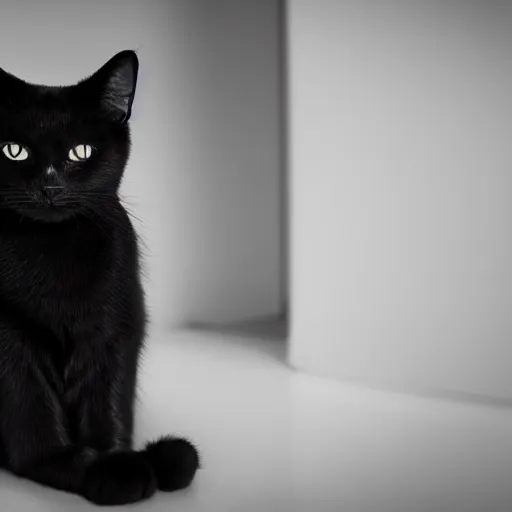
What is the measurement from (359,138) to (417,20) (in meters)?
0.19

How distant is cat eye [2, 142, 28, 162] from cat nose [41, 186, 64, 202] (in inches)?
1.6

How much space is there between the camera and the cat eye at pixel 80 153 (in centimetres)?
81

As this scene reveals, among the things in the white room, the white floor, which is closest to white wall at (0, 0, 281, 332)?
the white room

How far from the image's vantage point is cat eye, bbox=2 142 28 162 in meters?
0.79

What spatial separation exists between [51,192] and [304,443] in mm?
453

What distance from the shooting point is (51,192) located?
0.79m

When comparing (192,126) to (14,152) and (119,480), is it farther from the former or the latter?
(119,480)

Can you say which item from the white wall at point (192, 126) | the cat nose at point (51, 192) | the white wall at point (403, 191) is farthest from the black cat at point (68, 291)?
the white wall at point (403, 191)

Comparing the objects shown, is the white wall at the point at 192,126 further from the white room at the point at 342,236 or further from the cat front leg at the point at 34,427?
the cat front leg at the point at 34,427

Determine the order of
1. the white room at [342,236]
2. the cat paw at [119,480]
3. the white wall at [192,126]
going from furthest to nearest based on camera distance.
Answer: the white wall at [192,126] < the white room at [342,236] < the cat paw at [119,480]

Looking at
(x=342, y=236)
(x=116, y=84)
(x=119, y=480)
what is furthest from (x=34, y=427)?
(x=342, y=236)

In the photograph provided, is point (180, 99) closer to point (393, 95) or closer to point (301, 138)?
point (301, 138)

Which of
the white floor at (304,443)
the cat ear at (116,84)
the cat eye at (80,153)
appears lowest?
the white floor at (304,443)

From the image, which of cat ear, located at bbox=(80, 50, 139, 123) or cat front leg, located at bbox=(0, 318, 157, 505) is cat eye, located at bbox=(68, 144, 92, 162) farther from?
cat front leg, located at bbox=(0, 318, 157, 505)
